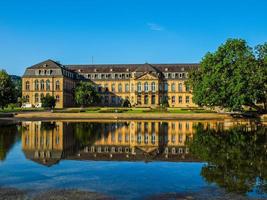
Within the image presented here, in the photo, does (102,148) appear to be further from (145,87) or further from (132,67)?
(132,67)

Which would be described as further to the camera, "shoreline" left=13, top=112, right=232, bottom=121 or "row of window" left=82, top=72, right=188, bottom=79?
"row of window" left=82, top=72, right=188, bottom=79

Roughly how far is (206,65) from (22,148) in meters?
41.4

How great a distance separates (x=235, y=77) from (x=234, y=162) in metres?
34.8

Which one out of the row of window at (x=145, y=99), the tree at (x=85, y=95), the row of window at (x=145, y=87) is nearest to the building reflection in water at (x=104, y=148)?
the tree at (x=85, y=95)

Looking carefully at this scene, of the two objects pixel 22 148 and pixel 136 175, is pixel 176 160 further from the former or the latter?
pixel 22 148

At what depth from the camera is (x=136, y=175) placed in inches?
547

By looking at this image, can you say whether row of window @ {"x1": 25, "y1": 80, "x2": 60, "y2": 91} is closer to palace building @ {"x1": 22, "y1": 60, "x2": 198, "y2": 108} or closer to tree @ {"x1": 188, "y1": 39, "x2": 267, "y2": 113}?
palace building @ {"x1": 22, "y1": 60, "x2": 198, "y2": 108}

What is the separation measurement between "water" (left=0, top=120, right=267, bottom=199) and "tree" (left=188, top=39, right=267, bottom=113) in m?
25.7

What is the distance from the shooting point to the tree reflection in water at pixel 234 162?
486 inches

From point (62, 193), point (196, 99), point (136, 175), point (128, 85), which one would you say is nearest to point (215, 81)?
point (196, 99)

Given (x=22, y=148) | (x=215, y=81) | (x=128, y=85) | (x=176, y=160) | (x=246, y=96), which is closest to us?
(x=176, y=160)

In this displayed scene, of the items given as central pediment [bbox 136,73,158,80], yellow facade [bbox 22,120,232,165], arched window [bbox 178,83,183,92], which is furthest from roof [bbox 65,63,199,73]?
yellow facade [bbox 22,120,232,165]

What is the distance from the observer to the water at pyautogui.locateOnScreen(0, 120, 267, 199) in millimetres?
11750

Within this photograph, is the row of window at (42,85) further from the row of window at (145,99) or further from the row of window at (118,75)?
the row of window at (145,99)
